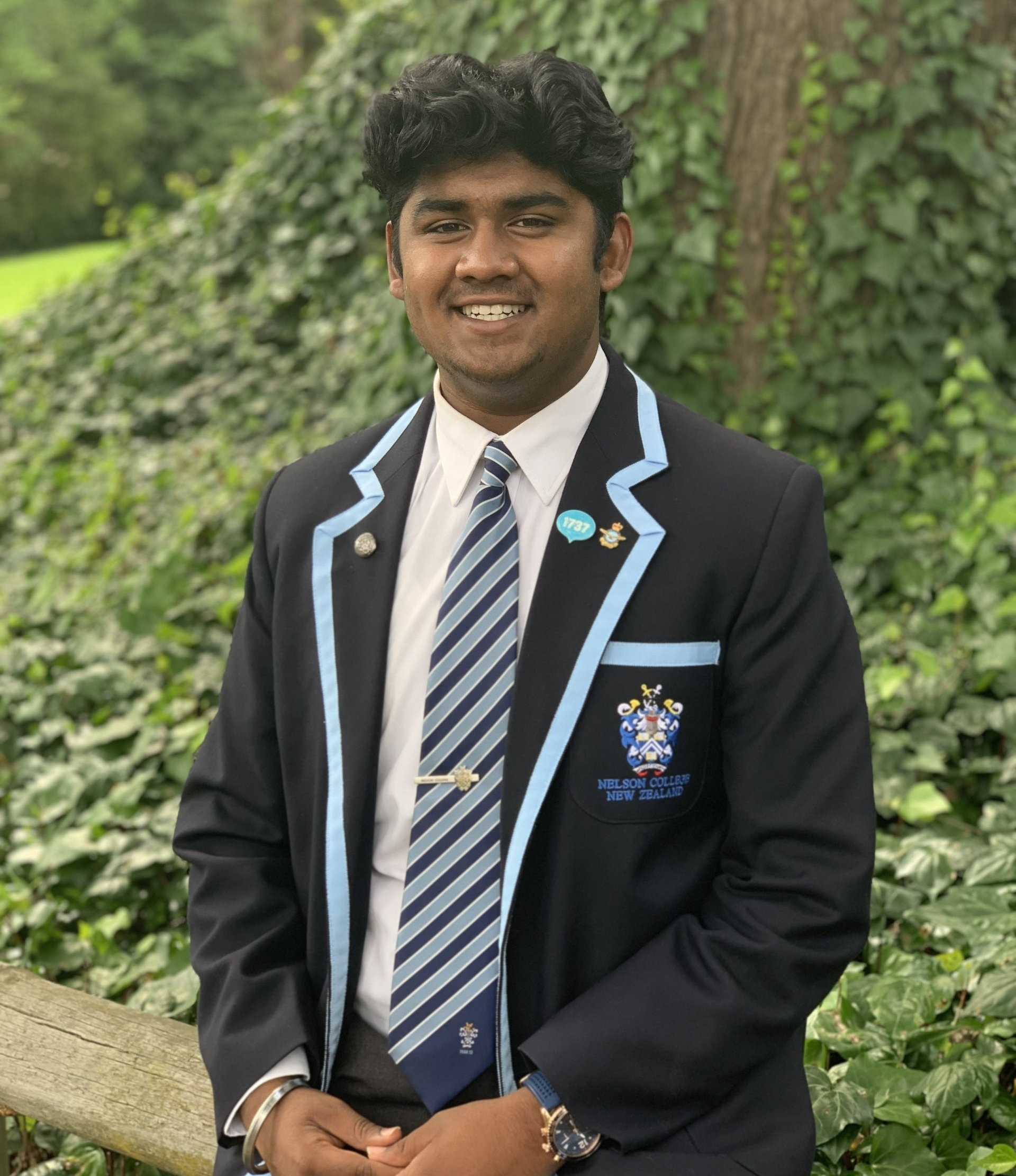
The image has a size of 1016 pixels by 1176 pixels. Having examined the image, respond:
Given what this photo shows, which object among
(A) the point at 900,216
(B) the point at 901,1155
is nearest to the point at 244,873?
(B) the point at 901,1155

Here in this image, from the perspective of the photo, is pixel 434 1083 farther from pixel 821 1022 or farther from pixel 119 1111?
pixel 821 1022

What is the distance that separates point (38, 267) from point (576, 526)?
19.2 metres

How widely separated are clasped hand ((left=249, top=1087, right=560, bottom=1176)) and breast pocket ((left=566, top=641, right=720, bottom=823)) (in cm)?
35

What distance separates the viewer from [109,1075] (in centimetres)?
202

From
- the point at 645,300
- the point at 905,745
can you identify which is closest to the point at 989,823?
the point at 905,745

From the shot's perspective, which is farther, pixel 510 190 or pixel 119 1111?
pixel 119 1111

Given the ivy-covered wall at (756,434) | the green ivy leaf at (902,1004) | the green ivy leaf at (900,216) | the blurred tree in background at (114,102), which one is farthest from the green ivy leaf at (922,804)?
the blurred tree in background at (114,102)

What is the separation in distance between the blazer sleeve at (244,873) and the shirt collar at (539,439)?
0.28 m

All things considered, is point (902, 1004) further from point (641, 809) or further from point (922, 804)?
point (641, 809)

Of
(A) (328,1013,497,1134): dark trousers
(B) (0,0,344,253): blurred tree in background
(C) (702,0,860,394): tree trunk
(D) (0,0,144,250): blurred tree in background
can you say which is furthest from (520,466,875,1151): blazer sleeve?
(D) (0,0,144,250): blurred tree in background

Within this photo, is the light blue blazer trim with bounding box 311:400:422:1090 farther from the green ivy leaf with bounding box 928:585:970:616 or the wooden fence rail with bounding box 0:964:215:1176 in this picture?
the green ivy leaf with bounding box 928:585:970:616

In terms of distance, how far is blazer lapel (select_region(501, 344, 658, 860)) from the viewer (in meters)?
1.53

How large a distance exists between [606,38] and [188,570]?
7.89 ft

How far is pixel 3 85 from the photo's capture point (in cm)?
2392
